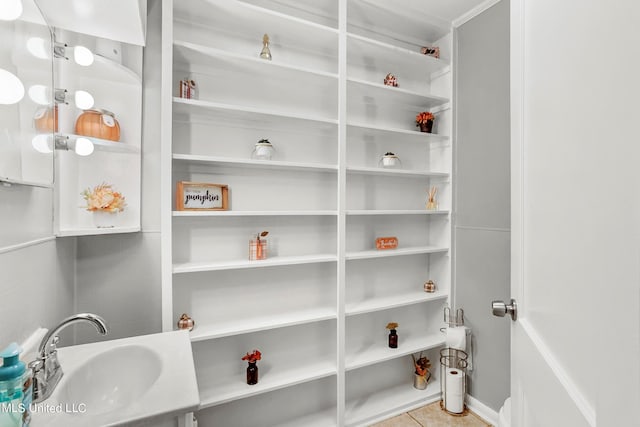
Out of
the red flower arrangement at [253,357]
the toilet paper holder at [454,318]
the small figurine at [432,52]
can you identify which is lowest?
the red flower arrangement at [253,357]

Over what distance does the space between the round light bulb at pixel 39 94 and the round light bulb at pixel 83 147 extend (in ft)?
0.79

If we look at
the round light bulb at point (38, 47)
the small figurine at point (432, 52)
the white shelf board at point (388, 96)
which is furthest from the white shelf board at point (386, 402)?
the small figurine at point (432, 52)

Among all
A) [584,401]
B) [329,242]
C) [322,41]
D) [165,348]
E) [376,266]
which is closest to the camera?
[584,401]

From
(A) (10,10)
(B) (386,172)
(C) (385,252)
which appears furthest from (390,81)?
(A) (10,10)

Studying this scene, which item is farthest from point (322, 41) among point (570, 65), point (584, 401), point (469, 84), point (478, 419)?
point (478, 419)

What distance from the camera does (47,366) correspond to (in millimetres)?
877

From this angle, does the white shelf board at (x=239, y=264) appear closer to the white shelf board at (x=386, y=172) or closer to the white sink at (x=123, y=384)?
the white sink at (x=123, y=384)

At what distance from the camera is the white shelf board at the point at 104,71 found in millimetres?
1355

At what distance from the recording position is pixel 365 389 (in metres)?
2.32

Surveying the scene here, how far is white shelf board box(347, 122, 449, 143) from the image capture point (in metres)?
2.06

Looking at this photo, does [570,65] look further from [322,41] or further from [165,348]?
[322,41]

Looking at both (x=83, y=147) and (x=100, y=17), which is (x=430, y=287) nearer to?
(x=83, y=147)

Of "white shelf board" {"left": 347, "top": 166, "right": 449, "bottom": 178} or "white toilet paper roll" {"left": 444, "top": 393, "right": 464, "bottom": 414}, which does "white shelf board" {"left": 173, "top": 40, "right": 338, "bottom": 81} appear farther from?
"white toilet paper roll" {"left": 444, "top": 393, "right": 464, "bottom": 414}

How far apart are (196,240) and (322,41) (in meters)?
1.49
